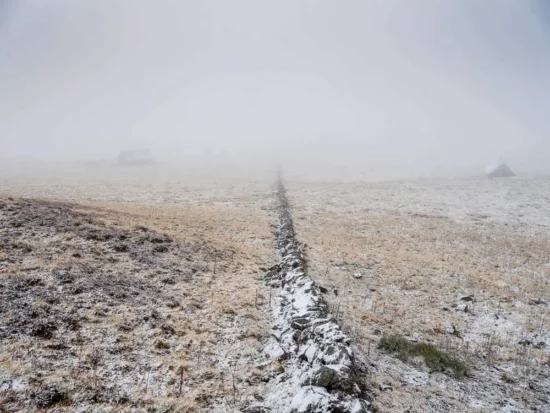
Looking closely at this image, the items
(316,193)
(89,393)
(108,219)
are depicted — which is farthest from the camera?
(316,193)

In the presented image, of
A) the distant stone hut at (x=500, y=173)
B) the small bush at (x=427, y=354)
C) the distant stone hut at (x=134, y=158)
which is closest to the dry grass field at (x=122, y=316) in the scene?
the small bush at (x=427, y=354)

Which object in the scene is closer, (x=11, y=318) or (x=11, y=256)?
(x=11, y=318)

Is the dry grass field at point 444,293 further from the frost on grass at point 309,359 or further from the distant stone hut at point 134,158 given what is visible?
the distant stone hut at point 134,158

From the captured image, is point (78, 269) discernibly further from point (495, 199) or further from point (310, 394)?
point (495, 199)

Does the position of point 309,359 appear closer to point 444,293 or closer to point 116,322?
point 116,322

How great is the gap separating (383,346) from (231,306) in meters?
5.37

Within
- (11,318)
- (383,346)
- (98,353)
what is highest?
(11,318)

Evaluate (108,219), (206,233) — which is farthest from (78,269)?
(206,233)

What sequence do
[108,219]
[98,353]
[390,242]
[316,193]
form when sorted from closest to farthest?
[98,353], [108,219], [390,242], [316,193]

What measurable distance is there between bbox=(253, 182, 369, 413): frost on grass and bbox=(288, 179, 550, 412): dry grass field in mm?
1056

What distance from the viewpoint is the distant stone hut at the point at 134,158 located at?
95.1m

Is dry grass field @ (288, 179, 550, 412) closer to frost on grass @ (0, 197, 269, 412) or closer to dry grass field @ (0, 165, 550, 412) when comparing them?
dry grass field @ (0, 165, 550, 412)

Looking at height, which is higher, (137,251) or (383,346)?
(137,251)

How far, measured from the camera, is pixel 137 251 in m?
15.3
